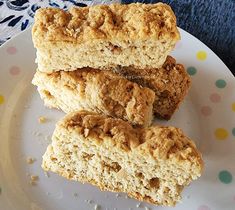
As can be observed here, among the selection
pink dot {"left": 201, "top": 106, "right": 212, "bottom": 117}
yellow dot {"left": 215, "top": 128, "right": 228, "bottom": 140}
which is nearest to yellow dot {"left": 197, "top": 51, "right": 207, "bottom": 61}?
pink dot {"left": 201, "top": 106, "right": 212, "bottom": 117}

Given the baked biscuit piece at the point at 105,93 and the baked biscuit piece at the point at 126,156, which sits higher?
the baked biscuit piece at the point at 105,93

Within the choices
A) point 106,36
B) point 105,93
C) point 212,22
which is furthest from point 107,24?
point 212,22

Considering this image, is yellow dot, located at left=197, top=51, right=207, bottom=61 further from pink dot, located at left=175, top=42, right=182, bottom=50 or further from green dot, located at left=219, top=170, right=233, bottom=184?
green dot, located at left=219, top=170, right=233, bottom=184

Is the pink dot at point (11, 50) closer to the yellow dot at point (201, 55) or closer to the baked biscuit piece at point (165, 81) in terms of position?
the baked biscuit piece at point (165, 81)

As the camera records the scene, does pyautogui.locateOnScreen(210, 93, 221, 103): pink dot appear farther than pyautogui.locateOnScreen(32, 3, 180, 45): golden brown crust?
Yes

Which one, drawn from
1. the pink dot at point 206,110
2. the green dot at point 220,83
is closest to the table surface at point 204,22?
the green dot at point 220,83

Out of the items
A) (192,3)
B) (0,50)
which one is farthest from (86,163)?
(192,3)

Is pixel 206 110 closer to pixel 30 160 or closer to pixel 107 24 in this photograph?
pixel 107 24
